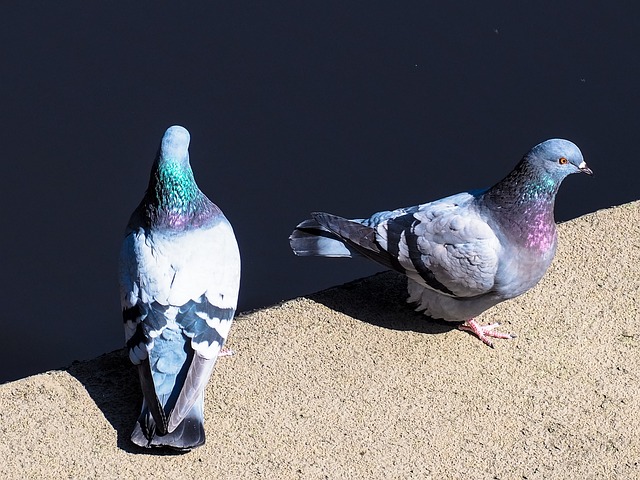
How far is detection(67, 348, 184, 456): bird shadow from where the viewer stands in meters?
4.71

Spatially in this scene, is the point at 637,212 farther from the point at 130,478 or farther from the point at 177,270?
the point at 130,478

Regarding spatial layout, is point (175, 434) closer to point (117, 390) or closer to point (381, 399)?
point (117, 390)

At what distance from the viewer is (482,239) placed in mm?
5082

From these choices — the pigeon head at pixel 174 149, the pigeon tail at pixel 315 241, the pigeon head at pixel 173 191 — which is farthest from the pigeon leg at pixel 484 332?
the pigeon head at pixel 174 149

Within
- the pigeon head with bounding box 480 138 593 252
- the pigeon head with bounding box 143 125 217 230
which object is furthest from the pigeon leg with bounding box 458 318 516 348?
the pigeon head with bounding box 143 125 217 230

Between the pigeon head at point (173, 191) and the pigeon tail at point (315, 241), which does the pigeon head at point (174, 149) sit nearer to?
the pigeon head at point (173, 191)

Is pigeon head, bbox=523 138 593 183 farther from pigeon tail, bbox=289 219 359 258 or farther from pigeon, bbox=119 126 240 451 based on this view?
pigeon, bbox=119 126 240 451

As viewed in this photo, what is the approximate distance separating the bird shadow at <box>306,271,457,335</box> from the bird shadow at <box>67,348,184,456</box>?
3.41 feet

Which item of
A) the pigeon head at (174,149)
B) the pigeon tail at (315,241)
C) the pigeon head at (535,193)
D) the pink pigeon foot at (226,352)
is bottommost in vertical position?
the pink pigeon foot at (226,352)

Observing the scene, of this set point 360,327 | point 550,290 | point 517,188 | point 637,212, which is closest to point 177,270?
point 360,327

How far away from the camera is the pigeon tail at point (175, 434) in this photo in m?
4.52

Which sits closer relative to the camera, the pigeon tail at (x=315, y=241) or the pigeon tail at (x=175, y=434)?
the pigeon tail at (x=175, y=434)

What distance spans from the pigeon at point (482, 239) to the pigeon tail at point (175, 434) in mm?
1280

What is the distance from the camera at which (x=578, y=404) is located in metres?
5.01
